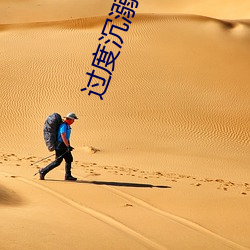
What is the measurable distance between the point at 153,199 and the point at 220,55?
17.2 metres

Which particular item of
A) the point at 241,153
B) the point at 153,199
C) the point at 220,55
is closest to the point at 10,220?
the point at 153,199

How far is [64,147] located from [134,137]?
6876mm

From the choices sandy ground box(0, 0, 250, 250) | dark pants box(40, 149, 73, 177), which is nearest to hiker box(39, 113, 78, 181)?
dark pants box(40, 149, 73, 177)

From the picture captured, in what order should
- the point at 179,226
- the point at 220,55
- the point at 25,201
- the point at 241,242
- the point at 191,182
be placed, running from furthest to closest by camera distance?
1. the point at 220,55
2. the point at 191,182
3. the point at 25,201
4. the point at 179,226
5. the point at 241,242

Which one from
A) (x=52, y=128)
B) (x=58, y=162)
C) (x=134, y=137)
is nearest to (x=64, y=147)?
(x=58, y=162)

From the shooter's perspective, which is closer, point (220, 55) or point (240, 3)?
point (220, 55)

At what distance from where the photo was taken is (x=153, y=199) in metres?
7.93

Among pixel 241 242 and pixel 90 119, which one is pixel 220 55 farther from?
pixel 241 242

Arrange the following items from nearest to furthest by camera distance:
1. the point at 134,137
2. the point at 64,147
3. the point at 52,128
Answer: the point at 52,128, the point at 64,147, the point at 134,137

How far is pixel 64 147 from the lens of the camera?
8.97 metres

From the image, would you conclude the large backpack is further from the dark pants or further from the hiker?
the dark pants

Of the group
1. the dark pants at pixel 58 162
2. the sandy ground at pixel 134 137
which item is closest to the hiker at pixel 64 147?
the dark pants at pixel 58 162

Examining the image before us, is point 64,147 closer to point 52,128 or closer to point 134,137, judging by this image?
point 52,128

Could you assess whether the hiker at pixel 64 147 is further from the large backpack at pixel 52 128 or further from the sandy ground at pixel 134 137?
the sandy ground at pixel 134 137
